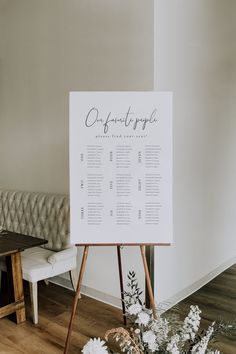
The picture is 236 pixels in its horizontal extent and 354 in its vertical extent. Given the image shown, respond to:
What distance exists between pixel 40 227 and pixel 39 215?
13 centimetres

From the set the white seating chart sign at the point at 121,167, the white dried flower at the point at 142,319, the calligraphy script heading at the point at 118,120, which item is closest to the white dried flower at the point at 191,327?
the white dried flower at the point at 142,319

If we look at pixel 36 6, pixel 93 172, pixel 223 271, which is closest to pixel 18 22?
pixel 36 6

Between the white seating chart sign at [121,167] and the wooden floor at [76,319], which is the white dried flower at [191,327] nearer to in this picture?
the white seating chart sign at [121,167]

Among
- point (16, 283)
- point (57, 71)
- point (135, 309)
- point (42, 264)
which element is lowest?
point (16, 283)

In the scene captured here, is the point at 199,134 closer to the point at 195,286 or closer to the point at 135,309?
the point at 195,286

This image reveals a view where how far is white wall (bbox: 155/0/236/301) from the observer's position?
3031 mm

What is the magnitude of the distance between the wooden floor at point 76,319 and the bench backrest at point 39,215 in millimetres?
548

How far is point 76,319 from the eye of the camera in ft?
9.78

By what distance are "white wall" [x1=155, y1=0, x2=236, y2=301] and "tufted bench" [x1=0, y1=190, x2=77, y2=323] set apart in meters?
0.91

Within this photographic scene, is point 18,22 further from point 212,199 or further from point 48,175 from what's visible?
point 212,199

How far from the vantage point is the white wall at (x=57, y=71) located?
2.99 meters

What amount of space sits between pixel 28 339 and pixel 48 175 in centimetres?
170

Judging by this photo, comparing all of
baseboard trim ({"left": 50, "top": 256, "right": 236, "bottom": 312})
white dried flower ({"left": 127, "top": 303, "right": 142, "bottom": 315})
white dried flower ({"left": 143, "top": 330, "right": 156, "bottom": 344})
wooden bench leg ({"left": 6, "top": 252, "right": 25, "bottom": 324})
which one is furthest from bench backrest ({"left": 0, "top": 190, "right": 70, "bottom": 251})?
white dried flower ({"left": 143, "top": 330, "right": 156, "bottom": 344})

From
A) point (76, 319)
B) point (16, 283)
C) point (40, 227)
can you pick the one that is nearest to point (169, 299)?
point (76, 319)
